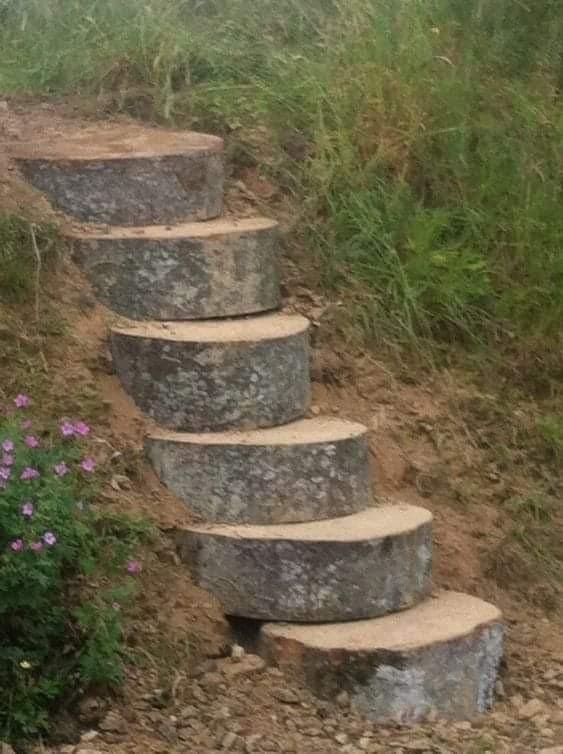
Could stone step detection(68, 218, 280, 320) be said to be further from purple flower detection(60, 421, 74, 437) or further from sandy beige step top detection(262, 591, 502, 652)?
sandy beige step top detection(262, 591, 502, 652)

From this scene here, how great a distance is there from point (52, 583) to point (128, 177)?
185 cm

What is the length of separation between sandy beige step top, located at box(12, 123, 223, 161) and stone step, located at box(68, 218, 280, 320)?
35 cm

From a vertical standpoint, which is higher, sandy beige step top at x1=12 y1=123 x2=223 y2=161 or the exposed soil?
sandy beige step top at x1=12 y1=123 x2=223 y2=161

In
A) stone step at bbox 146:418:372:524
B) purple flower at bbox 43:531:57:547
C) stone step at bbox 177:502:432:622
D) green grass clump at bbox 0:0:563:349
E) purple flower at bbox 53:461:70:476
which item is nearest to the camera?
purple flower at bbox 43:531:57:547

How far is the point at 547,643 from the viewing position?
4.68 m

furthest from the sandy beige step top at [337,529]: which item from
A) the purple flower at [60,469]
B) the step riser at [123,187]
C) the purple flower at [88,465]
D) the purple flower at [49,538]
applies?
the step riser at [123,187]

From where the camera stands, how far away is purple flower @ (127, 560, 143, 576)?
3.97m

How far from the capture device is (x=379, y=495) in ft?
15.6

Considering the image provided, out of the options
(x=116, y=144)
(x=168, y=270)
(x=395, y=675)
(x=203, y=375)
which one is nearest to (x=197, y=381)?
(x=203, y=375)

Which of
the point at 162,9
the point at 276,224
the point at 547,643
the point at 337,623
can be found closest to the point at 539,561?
the point at 547,643

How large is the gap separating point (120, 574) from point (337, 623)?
26.7 inches

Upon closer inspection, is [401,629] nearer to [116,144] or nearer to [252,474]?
[252,474]

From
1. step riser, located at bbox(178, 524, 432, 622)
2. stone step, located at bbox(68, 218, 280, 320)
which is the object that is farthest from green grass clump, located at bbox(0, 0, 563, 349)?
step riser, located at bbox(178, 524, 432, 622)

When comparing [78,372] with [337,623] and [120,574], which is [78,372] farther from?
[337,623]
